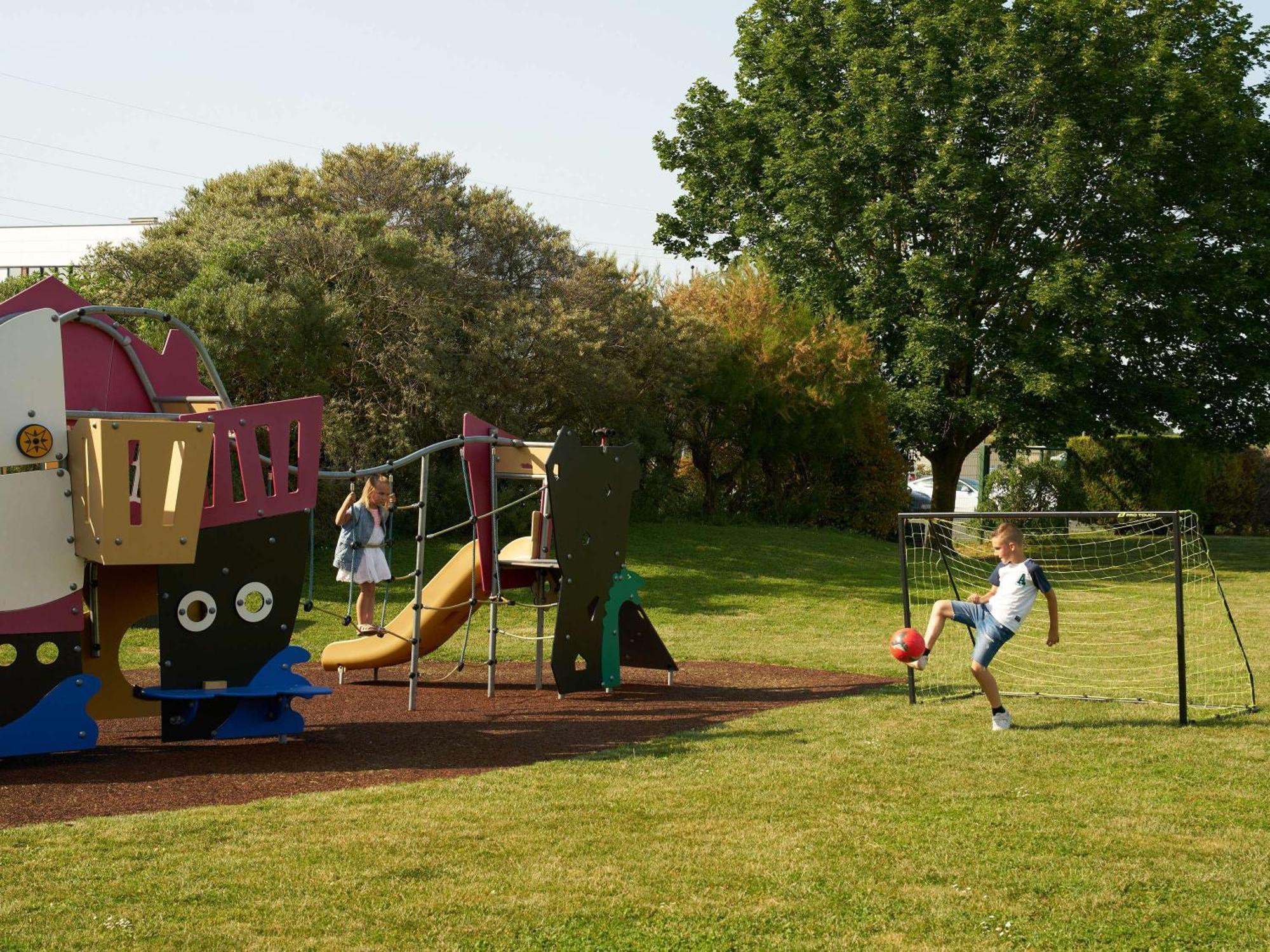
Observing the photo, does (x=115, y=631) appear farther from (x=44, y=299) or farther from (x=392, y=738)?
(x=44, y=299)

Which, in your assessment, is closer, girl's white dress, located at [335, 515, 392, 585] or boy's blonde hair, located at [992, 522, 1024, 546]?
boy's blonde hair, located at [992, 522, 1024, 546]

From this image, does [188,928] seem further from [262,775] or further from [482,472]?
[482,472]

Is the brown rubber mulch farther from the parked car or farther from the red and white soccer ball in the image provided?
the parked car

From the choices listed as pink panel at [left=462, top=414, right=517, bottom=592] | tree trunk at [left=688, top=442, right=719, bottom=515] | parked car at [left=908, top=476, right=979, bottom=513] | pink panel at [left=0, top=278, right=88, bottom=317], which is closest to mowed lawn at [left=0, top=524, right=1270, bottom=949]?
pink panel at [left=462, top=414, right=517, bottom=592]

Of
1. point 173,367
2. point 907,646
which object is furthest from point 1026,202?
point 173,367

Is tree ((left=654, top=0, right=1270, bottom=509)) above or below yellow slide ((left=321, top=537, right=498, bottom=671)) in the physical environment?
above

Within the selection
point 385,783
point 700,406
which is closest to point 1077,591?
point 700,406

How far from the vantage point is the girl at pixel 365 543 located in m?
12.5

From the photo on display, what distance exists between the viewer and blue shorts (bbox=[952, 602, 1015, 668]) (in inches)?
365

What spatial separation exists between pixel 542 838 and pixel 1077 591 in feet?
51.8

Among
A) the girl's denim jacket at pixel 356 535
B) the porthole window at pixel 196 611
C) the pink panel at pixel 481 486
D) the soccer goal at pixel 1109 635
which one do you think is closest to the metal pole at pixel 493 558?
the pink panel at pixel 481 486

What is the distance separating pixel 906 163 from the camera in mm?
26641

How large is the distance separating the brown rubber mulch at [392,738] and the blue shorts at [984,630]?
1.80 meters

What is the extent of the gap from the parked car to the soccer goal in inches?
436
